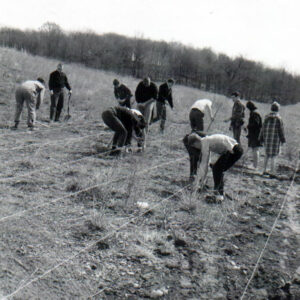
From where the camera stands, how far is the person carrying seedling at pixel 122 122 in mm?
6863

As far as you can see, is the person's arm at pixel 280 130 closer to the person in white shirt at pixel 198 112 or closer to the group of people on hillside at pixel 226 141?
the group of people on hillside at pixel 226 141

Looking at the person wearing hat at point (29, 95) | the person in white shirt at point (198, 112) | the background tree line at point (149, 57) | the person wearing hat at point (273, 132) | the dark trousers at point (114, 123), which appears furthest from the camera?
the background tree line at point (149, 57)

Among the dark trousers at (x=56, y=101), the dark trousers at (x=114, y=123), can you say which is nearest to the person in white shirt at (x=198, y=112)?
the dark trousers at (x=114, y=123)

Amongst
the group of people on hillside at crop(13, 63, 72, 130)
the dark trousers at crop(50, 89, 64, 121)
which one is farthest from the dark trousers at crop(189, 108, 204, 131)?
the dark trousers at crop(50, 89, 64, 121)

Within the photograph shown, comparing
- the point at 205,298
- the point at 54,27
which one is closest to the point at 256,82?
the point at 54,27

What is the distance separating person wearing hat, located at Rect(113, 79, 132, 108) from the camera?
8523 millimetres

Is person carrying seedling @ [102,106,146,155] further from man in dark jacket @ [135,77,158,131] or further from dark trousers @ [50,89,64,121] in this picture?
dark trousers @ [50,89,64,121]

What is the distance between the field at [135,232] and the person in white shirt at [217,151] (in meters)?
0.29

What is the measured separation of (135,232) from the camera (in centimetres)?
402

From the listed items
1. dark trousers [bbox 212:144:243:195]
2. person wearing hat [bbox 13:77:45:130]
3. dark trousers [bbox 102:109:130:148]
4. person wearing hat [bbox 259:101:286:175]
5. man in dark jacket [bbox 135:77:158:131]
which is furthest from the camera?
man in dark jacket [bbox 135:77:158:131]

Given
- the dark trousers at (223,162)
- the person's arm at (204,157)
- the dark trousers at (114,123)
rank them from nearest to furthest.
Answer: the person's arm at (204,157)
the dark trousers at (223,162)
the dark trousers at (114,123)

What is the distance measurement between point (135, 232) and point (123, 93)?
516cm

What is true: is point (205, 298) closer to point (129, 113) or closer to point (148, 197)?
point (148, 197)

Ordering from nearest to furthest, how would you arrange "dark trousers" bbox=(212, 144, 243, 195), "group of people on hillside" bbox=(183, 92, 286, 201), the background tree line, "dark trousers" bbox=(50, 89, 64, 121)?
1. "group of people on hillside" bbox=(183, 92, 286, 201)
2. "dark trousers" bbox=(212, 144, 243, 195)
3. "dark trousers" bbox=(50, 89, 64, 121)
4. the background tree line
